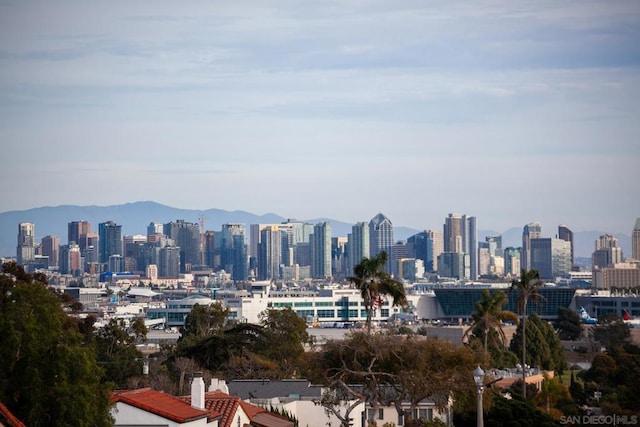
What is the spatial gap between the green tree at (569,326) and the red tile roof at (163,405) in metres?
123

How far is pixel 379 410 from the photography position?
1924 inches

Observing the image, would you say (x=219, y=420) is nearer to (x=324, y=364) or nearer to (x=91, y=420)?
(x=91, y=420)

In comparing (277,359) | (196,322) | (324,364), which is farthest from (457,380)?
(196,322)

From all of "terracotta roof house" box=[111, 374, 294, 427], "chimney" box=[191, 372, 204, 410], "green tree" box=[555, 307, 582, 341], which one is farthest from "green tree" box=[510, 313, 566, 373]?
"chimney" box=[191, 372, 204, 410]

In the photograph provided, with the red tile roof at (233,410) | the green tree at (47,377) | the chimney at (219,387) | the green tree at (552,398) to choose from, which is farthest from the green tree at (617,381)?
the green tree at (47,377)

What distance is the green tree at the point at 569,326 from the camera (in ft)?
503

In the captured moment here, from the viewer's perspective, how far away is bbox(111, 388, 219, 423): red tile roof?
1204 inches

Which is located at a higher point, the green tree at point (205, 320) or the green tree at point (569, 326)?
the green tree at point (205, 320)

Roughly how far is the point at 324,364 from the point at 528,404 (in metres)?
8.73

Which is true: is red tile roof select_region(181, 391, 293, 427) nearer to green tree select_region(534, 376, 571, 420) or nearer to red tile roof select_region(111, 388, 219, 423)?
red tile roof select_region(111, 388, 219, 423)

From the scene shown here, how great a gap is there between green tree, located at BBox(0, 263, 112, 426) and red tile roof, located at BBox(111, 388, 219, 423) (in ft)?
2.41

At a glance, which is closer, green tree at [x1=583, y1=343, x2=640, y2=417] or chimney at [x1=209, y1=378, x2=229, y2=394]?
chimney at [x1=209, y1=378, x2=229, y2=394]

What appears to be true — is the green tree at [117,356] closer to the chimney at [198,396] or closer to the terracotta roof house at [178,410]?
the terracotta roof house at [178,410]

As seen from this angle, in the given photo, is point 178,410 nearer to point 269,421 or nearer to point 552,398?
point 269,421
